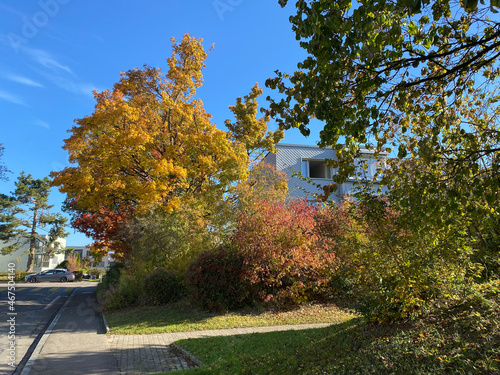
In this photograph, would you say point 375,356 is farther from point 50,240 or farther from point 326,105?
point 50,240

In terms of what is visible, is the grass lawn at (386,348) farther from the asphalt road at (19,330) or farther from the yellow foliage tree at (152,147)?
the yellow foliage tree at (152,147)

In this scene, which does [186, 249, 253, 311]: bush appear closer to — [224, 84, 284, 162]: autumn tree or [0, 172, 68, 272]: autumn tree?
[224, 84, 284, 162]: autumn tree

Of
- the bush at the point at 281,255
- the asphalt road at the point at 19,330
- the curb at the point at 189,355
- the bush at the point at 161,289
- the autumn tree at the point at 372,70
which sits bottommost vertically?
the asphalt road at the point at 19,330

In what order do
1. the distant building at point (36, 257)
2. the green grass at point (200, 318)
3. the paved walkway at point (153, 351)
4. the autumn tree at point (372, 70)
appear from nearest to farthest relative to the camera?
the autumn tree at point (372, 70) < the paved walkway at point (153, 351) < the green grass at point (200, 318) < the distant building at point (36, 257)

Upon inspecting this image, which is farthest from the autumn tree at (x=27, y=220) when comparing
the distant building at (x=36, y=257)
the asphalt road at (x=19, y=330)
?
the asphalt road at (x=19, y=330)

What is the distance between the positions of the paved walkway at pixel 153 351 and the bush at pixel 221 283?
101 inches

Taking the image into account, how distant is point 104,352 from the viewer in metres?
7.63

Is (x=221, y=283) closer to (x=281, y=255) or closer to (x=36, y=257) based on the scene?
(x=281, y=255)

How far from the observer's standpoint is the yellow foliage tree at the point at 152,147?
14.8 meters

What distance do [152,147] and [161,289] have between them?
6.87m

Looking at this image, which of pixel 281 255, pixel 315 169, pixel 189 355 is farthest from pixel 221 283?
pixel 315 169

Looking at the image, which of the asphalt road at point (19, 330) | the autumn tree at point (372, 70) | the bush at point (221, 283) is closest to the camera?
the autumn tree at point (372, 70)

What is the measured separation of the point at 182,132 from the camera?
17234mm

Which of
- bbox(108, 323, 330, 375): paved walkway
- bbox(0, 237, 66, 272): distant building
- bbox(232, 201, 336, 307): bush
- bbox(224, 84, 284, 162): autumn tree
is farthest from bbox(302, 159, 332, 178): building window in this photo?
bbox(0, 237, 66, 272): distant building
